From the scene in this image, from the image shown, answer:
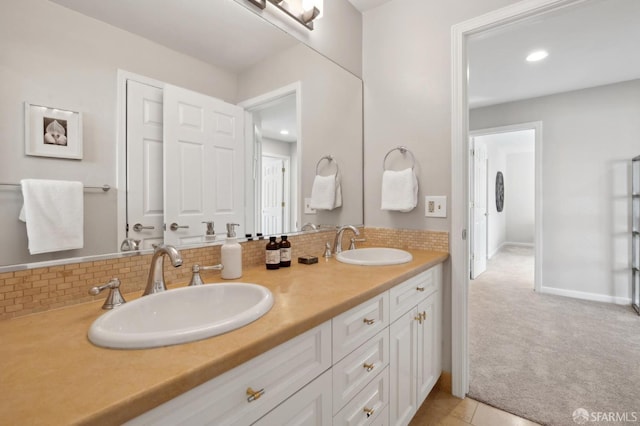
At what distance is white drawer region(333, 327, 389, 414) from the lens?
2.92ft

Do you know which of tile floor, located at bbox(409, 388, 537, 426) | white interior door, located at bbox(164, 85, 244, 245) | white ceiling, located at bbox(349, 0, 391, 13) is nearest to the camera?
white interior door, located at bbox(164, 85, 244, 245)

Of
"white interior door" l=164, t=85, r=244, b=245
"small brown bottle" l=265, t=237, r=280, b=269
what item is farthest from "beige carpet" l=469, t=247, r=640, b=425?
"white interior door" l=164, t=85, r=244, b=245

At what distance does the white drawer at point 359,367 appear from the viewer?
0.89 meters

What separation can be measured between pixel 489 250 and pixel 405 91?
4670 mm

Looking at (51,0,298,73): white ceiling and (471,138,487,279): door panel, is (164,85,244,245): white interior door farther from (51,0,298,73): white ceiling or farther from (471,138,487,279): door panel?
(471,138,487,279): door panel

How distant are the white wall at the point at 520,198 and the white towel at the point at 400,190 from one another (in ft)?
21.8

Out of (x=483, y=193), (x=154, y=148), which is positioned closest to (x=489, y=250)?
(x=483, y=193)

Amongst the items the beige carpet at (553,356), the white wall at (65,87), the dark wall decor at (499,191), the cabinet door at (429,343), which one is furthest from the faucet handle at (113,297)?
the dark wall decor at (499,191)

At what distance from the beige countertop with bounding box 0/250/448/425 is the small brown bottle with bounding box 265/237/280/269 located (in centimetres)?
37

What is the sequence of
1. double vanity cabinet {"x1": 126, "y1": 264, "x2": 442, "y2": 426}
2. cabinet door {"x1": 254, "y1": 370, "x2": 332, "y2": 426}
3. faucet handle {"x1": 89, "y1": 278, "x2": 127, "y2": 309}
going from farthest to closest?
faucet handle {"x1": 89, "y1": 278, "x2": 127, "y2": 309} → cabinet door {"x1": 254, "y1": 370, "x2": 332, "y2": 426} → double vanity cabinet {"x1": 126, "y1": 264, "x2": 442, "y2": 426}

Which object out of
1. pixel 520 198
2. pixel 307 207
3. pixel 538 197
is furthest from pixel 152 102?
pixel 520 198

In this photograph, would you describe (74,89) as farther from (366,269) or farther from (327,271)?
(366,269)

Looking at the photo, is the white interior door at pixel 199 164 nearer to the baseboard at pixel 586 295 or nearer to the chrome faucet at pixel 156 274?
the chrome faucet at pixel 156 274

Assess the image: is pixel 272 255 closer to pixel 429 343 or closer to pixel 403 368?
pixel 403 368
